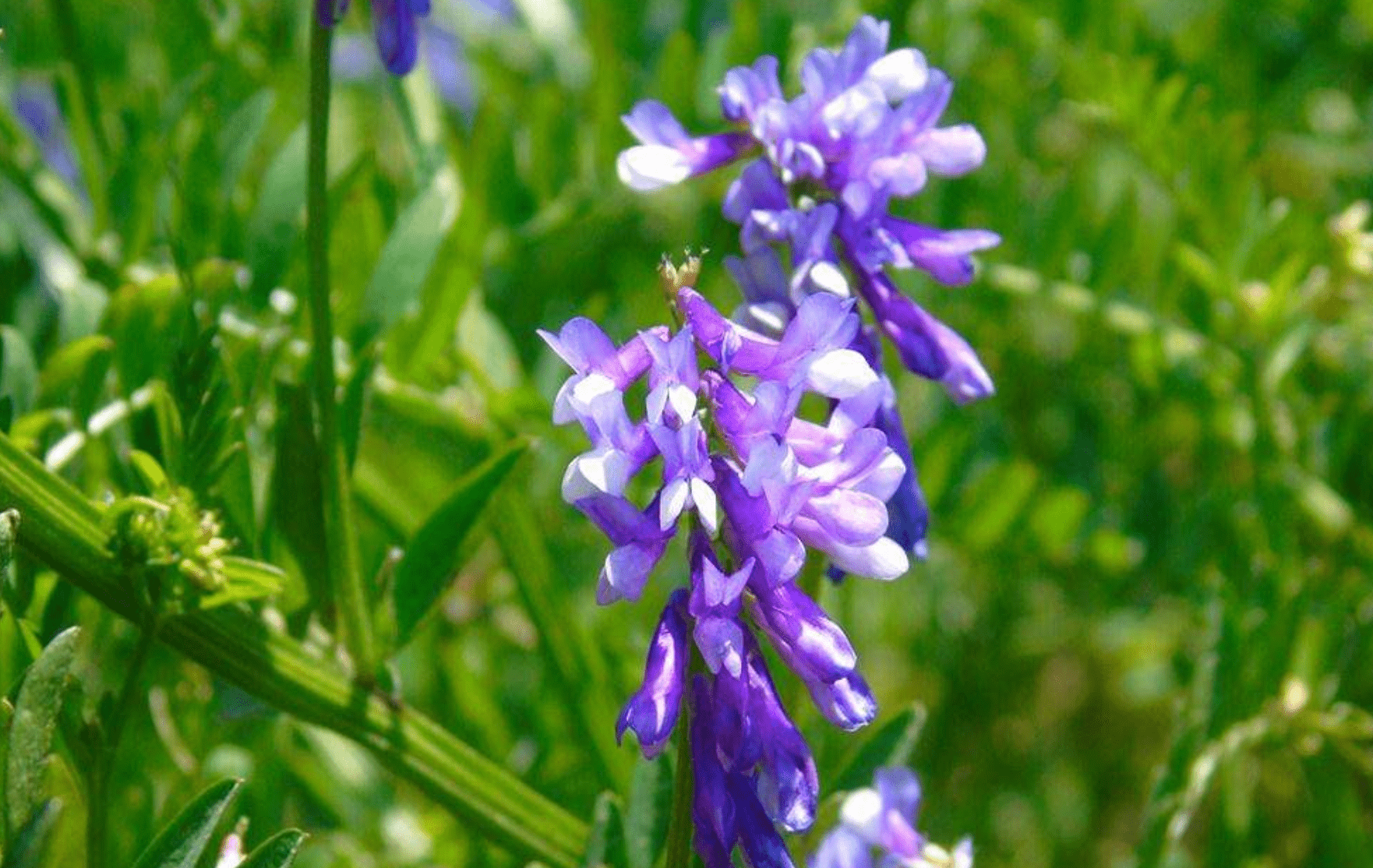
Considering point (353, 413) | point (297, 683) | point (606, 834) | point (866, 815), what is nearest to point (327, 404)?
point (353, 413)

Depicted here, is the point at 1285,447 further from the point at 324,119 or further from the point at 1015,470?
the point at 324,119

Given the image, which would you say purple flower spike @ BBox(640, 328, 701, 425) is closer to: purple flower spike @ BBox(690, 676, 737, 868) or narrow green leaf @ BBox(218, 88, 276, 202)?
purple flower spike @ BBox(690, 676, 737, 868)

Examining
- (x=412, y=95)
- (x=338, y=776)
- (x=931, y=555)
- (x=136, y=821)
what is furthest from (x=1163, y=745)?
(x=136, y=821)

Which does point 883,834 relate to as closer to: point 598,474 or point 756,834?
point 756,834

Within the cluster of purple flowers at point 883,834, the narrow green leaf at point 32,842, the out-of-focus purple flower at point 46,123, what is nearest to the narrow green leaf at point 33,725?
the narrow green leaf at point 32,842

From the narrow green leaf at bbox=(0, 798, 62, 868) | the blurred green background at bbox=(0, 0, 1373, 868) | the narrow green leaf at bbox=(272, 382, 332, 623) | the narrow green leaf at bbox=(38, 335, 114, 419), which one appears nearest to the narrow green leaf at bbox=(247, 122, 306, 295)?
the blurred green background at bbox=(0, 0, 1373, 868)

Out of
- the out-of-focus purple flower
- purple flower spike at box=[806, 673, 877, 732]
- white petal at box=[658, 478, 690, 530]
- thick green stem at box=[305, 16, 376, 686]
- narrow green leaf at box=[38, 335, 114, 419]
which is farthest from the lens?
the out-of-focus purple flower
